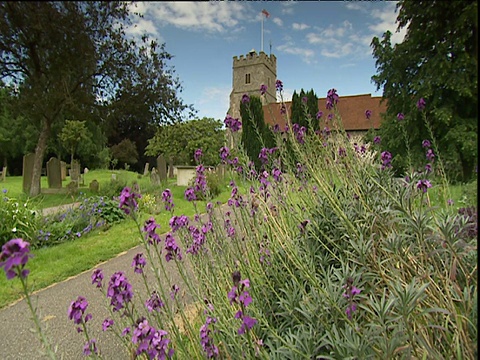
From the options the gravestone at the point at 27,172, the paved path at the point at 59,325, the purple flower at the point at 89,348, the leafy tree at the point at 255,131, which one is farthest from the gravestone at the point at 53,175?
the purple flower at the point at 89,348

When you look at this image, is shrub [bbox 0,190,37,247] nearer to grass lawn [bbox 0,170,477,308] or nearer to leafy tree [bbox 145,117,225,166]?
grass lawn [bbox 0,170,477,308]

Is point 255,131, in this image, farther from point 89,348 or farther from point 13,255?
point 13,255

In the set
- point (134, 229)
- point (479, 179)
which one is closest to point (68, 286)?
point (134, 229)

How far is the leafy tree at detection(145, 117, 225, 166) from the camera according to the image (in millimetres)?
22828

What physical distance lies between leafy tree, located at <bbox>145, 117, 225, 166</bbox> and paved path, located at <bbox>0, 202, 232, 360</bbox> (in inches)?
756

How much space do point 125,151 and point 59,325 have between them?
29.2m

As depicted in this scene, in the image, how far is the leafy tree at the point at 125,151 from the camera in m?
29.9

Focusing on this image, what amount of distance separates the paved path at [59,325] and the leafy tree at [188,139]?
63.0ft

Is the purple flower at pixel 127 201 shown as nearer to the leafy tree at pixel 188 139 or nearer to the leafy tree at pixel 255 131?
the leafy tree at pixel 255 131

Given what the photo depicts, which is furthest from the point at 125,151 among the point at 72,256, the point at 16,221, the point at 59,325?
the point at 59,325

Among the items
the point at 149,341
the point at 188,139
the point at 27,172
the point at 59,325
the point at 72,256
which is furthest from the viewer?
the point at 188,139

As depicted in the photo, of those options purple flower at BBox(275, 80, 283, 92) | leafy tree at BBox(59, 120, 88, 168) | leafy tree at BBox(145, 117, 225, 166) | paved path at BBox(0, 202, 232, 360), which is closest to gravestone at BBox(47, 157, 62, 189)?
leafy tree at BBox(145, 117, 225, 166)

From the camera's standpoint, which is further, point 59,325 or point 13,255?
point 59,325

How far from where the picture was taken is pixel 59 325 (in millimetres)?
2713
